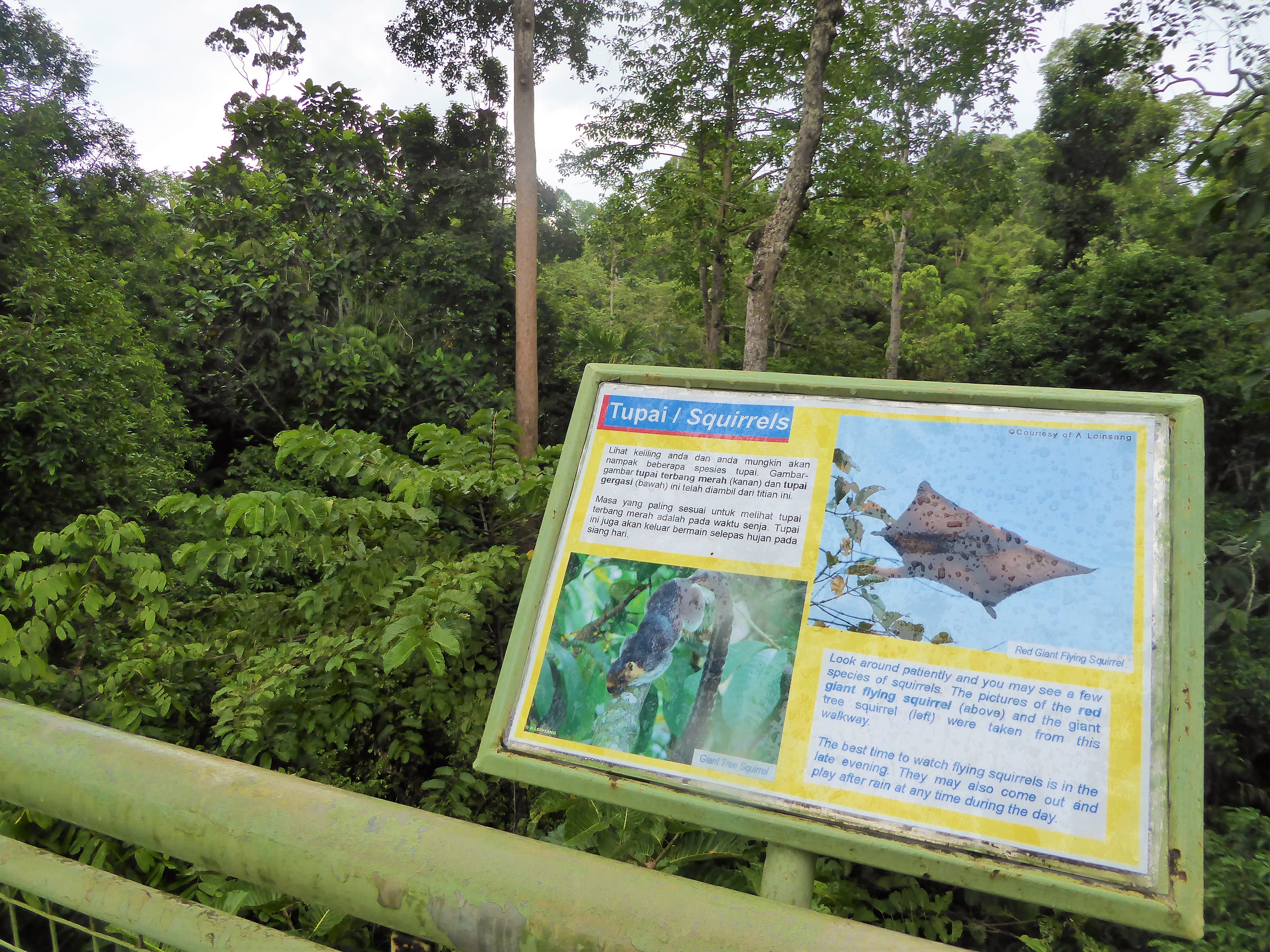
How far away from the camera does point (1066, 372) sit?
1409 cm

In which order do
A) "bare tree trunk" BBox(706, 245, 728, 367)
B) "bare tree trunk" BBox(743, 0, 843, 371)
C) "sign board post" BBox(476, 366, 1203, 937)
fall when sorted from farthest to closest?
1. "bare tree trunk" BBox(706, 245, 728, 367)
2. "bare tree trunk" BBox(743, 0, 843, 371)
3. "sign board post" BBox(476, 366, 1203, 937)

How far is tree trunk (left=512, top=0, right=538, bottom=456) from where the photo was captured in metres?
10.8

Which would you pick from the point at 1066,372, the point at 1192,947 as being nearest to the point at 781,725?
the point at 1192,947

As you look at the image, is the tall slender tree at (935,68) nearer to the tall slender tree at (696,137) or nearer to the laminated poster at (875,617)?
the tall slender tree at (696,137)

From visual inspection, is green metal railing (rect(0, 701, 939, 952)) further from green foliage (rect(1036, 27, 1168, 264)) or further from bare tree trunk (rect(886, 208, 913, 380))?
green foliage (rect(1036, 27, 1168, 264))

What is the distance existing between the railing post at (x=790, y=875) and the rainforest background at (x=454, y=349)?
97 cm

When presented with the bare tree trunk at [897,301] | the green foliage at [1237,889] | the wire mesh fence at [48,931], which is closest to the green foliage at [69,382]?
the wire mesh fence at [48,931]

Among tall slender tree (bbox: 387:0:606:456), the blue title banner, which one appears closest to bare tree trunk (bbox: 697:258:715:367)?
tall slender tree (bbox: 387:0:606:456)

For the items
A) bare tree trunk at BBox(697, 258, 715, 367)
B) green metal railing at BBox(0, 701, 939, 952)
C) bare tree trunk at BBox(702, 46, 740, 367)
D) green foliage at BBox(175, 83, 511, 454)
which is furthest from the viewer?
bare tree trunk at BBox(697, 258, 715, 367)

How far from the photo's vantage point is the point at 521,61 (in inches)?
424

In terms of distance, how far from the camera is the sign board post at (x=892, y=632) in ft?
2.88

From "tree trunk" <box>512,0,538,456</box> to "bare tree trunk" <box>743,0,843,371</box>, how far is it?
390 cm

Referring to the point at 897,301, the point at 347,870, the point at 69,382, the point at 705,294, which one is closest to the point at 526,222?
the point at 705,294

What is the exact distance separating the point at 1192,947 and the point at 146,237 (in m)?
16.0
